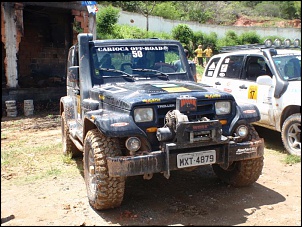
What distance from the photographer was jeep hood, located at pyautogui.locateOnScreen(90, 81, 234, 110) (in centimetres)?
393

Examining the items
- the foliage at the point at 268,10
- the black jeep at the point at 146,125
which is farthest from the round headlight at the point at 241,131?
the foliage at the point at 268,10

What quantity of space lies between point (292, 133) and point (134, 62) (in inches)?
114

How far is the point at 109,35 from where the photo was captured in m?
20.1

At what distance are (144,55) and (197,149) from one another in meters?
1.82

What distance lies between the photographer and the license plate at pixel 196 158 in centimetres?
382

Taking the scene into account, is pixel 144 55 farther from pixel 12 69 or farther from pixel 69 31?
pixel 69 31

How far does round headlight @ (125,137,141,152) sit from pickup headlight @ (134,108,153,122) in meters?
0.22

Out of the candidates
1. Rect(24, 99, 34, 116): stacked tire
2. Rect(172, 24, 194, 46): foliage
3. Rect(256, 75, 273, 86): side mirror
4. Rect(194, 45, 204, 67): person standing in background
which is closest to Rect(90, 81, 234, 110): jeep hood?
Rect(256, 75, 273, 86): side mirror

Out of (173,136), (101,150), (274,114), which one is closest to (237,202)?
(173,136)

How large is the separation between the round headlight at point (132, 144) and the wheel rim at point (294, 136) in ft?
10.6

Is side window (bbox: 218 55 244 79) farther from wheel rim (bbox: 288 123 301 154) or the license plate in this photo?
the license plate

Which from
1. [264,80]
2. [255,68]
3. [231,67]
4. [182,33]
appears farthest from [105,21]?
[264,80]

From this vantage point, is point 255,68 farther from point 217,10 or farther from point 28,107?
point 217,10

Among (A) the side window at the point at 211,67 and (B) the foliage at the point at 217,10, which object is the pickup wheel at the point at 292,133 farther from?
(B) the foliage at the point at 217,10
